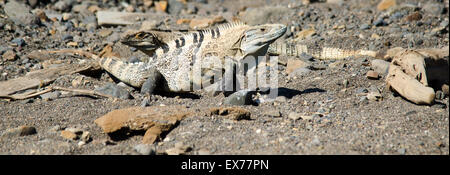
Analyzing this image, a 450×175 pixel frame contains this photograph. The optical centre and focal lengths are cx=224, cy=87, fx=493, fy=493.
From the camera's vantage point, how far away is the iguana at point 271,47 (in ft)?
24.3

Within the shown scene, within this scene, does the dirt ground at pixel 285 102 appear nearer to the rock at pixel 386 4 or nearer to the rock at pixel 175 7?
the rock at pixel 386 4

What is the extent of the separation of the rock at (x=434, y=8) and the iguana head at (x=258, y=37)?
5139 mm

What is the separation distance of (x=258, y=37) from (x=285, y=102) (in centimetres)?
92

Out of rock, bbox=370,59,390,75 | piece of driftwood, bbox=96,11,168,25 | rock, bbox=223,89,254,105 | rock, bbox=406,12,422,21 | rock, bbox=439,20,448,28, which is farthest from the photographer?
piece of driftwood, bbox=96,11,168,25

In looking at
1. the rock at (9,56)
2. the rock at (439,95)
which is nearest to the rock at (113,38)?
the rock at (9,56)

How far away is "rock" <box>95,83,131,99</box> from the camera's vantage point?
6.81 m

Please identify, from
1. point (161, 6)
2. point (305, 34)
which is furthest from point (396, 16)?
point (161, 6)

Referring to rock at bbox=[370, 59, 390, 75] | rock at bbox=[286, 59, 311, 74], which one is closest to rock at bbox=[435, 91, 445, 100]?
rock at bbox=[370, 59, 390, 75]

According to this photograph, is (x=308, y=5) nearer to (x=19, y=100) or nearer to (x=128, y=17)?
(x=128, y=17)

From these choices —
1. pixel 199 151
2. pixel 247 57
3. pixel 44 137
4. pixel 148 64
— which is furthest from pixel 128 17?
pixel 199 151

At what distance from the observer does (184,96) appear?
23.2ft

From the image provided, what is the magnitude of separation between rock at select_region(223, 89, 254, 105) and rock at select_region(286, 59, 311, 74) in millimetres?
1543

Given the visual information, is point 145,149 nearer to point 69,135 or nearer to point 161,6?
point 69,135

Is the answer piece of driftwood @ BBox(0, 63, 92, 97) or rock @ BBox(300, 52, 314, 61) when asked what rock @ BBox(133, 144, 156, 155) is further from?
rock @ BBox(300, 52, 314, 61)
